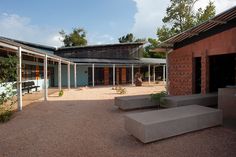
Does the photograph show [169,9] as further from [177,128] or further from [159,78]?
[177,128]

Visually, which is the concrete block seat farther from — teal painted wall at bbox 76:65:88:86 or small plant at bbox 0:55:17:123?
teal painted wall at bbox 76:65:88:86

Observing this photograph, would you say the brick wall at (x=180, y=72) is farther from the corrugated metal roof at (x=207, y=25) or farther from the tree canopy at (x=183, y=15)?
the tree canopy at (x=183, y=15)

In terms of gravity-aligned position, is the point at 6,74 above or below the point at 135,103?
above

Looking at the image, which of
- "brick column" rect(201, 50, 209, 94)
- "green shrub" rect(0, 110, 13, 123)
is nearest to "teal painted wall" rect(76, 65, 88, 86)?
"brick column" rect(201, 50, 209, 94)

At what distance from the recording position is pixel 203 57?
9367 millimetres

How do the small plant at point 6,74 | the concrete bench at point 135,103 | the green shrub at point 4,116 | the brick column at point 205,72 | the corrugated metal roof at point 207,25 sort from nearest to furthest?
the green shrub at point 4,116 → the small plant at point 6,74 → the corrugated metal roof at point 207,25 → the concrete bench at point 135,103 → the brick column at point 205,72

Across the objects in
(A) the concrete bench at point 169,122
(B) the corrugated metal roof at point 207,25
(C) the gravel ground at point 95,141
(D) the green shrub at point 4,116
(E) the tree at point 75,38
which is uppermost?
(E) the tree at point 75,38

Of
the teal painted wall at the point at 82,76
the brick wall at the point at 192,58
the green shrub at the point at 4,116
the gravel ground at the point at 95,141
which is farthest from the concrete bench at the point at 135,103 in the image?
the teal painted wall at the point at 82,76

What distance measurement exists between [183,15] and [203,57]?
68.9 feet

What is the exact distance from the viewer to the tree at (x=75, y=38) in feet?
137

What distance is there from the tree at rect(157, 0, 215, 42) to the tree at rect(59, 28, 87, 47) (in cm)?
1892

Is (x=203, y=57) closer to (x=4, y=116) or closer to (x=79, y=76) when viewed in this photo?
(x=4, y=116)

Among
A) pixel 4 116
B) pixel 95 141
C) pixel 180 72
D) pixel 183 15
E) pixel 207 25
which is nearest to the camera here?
pixel 95 141

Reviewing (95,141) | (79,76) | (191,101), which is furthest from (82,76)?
(95,141)
